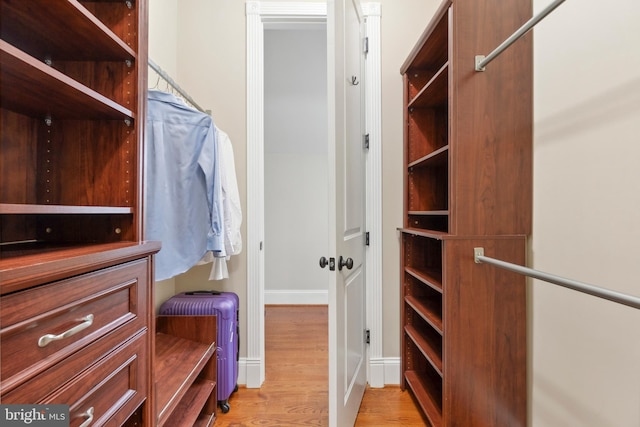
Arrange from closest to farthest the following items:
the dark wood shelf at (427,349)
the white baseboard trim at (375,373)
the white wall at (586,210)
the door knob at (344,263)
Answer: the white wall at (586,210) → the door knob at (344,263) → the dark wood shelf at (427,349) → the white baseboard trim at (375,373)

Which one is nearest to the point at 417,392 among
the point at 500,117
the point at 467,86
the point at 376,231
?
the point at 376,231

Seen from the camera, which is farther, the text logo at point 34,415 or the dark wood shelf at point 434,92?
the dark wood shelf at point 434,92

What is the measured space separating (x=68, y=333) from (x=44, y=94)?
1.84 feet

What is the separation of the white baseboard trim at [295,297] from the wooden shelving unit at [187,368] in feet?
6.46

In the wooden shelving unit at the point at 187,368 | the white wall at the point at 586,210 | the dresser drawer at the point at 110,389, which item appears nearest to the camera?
the dresser drawer at the point at 110,389

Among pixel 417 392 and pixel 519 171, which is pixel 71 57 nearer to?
pixel 519 171

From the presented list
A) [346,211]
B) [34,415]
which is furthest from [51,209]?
[346,211]

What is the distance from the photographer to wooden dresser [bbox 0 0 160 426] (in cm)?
52

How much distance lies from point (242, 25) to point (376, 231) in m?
1.59

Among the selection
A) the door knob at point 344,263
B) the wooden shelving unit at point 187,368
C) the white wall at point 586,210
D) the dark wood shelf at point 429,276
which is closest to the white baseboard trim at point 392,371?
the dark wood shelf at point 429,276

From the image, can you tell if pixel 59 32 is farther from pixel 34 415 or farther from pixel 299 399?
pixel 299 399

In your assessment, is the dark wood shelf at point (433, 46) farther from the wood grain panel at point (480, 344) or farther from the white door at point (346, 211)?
the wood grain panel at point (480, 344)

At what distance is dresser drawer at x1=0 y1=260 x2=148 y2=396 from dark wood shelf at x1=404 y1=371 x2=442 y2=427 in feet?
4.58

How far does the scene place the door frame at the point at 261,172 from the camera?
1.85m
